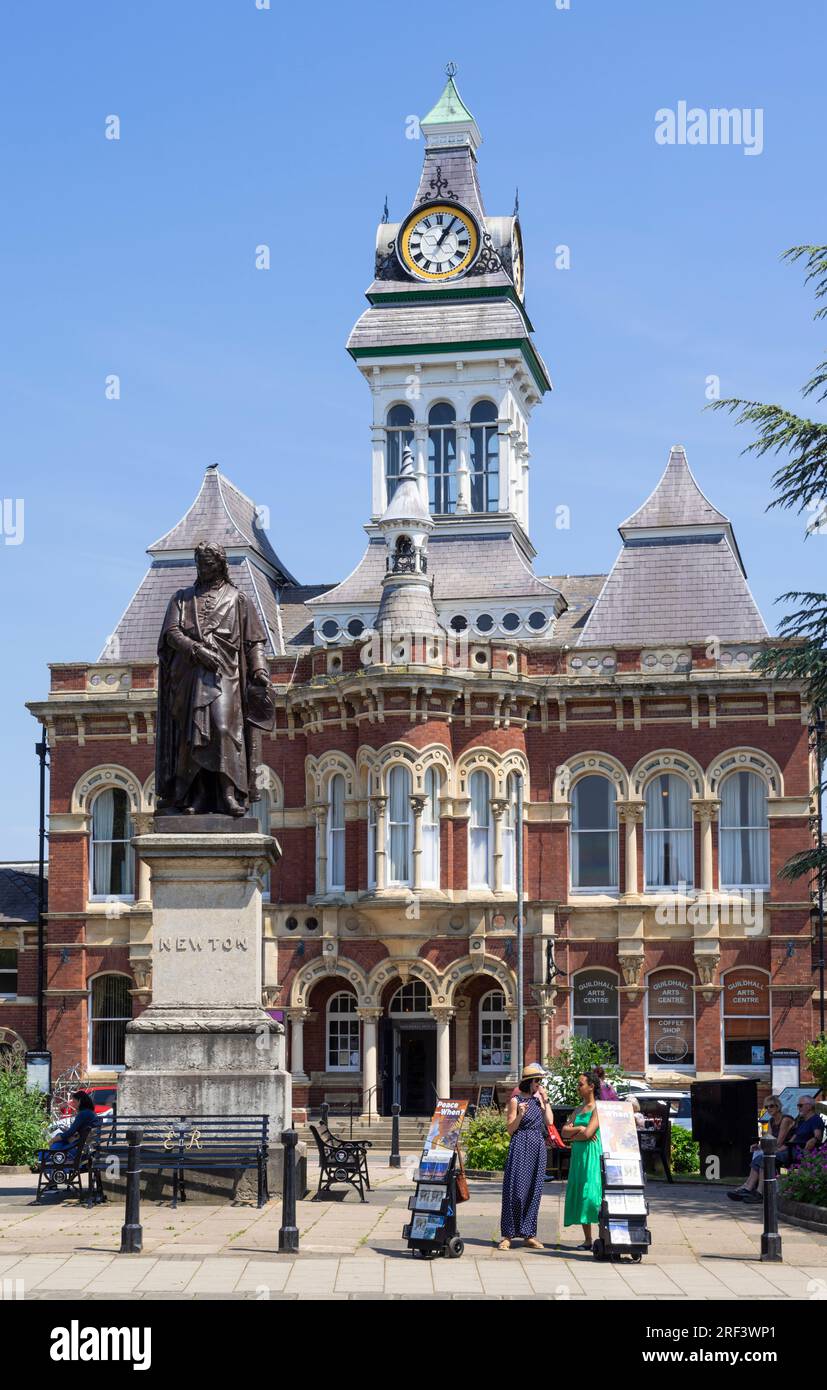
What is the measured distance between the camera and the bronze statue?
19.9m

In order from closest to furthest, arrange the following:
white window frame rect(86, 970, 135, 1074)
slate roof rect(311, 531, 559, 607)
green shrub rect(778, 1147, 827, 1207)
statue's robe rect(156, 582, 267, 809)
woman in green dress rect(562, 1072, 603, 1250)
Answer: woman in green dress rect(562, 1072, 603, 1250) → statue's robe rect(156, 582, 267, 809) → green shrub rect(778, 1147, 827, 1207) → white window frame rect(86, 970, 135, 1074) → slate roof rect(311, 531, 559, 607)

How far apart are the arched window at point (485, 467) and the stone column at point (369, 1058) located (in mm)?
15799

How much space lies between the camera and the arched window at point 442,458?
54.3m

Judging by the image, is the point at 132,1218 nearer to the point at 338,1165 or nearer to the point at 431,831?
the point at 338,1165

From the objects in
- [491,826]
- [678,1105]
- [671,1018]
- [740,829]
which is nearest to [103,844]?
[491,826]

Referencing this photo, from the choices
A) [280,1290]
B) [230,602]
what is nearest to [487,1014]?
[230,602]

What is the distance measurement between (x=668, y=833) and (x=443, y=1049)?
25.1ft

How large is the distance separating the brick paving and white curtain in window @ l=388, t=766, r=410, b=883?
24916 mm

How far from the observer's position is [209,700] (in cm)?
1992

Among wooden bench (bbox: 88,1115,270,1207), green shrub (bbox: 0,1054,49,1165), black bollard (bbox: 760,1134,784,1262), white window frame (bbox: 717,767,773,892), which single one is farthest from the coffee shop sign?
white window frame (bbox: 717,767,773,892)

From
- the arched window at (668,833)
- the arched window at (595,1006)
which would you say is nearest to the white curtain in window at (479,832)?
the arched window at (595,1006)

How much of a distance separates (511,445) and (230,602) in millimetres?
34510

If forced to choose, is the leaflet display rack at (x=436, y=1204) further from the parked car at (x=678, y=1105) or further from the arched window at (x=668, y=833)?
the arched window at (x=668, y=833)

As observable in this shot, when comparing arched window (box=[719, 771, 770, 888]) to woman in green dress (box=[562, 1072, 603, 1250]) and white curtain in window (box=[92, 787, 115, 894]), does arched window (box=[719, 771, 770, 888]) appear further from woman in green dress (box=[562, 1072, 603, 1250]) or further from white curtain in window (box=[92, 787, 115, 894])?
woman in green dress (box=[562, 1072, 603, 1250])
